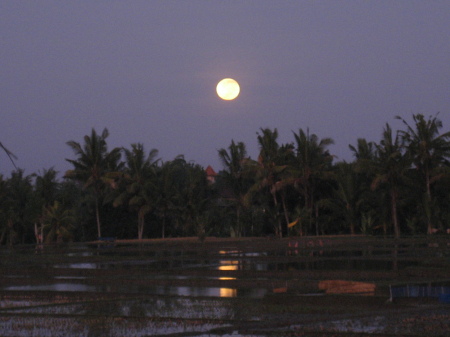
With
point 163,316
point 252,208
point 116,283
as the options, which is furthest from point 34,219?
point 163,316

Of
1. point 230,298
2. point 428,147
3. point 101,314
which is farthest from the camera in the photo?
point 428,147

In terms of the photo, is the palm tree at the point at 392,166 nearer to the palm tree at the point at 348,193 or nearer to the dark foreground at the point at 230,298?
the palm tree at the point at 348,193

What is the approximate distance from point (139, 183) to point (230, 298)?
69.1 ft

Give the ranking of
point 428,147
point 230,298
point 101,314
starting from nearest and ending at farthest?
point 101,314, point 230,298, point 428,147

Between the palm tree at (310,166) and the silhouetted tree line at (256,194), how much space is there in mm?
44

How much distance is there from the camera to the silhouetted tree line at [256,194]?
26391mm

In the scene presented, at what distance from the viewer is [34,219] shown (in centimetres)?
3006

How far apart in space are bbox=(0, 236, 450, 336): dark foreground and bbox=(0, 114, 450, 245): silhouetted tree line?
9322mm

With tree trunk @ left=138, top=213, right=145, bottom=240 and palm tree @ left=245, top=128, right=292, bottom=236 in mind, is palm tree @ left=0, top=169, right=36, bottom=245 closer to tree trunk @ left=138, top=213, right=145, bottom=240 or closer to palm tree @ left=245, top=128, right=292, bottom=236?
tree trunk @ left=138, top=213, right=145, bottom=240

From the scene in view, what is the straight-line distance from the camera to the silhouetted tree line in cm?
2639

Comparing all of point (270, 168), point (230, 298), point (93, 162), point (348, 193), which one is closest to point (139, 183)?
point (93, 162)

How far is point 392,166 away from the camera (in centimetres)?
2616

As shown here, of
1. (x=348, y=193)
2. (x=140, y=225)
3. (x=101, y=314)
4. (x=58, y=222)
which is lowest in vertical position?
(x=101, y=314)

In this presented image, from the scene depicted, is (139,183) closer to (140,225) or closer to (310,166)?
(140,225)
